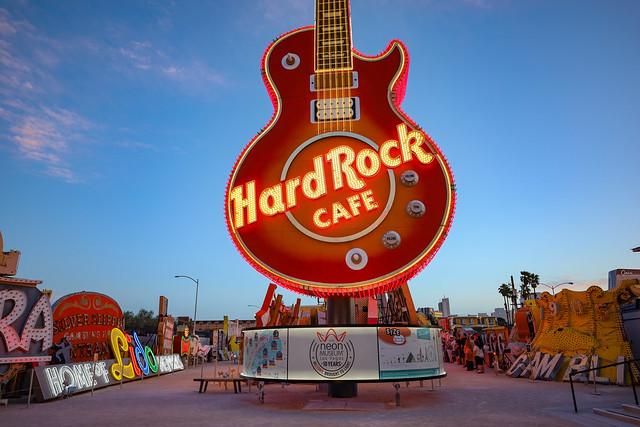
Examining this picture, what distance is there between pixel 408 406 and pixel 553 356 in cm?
1284

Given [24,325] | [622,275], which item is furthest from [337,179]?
[622,275]

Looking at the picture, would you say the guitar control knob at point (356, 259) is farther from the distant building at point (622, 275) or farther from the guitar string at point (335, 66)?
the distant building at point (622, 275)

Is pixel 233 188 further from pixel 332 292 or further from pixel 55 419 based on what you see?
pixel 55 419

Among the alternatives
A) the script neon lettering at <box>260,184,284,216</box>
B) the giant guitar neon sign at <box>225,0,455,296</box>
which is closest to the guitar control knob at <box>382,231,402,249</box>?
the giant guitar neon sign at <box>225,0,455,296</box>

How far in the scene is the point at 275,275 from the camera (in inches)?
618

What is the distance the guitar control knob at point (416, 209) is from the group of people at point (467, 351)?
1709 cm

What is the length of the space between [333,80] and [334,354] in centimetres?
1100

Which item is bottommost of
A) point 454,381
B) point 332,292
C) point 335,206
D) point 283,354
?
point 454,381

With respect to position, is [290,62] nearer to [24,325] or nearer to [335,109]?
[335,109]

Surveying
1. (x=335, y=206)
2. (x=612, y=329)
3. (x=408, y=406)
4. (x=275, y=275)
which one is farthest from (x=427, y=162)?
(x=612, y=329)

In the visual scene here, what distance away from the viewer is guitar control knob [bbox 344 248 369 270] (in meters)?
15.5

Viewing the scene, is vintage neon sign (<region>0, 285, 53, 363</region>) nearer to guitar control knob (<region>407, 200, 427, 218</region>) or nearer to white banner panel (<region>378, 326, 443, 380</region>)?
white banner panel (<region>378, 326, 443, 380</region>)

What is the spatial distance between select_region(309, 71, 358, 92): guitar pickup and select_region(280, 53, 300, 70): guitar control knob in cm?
98

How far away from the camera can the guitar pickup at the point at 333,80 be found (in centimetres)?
1776
